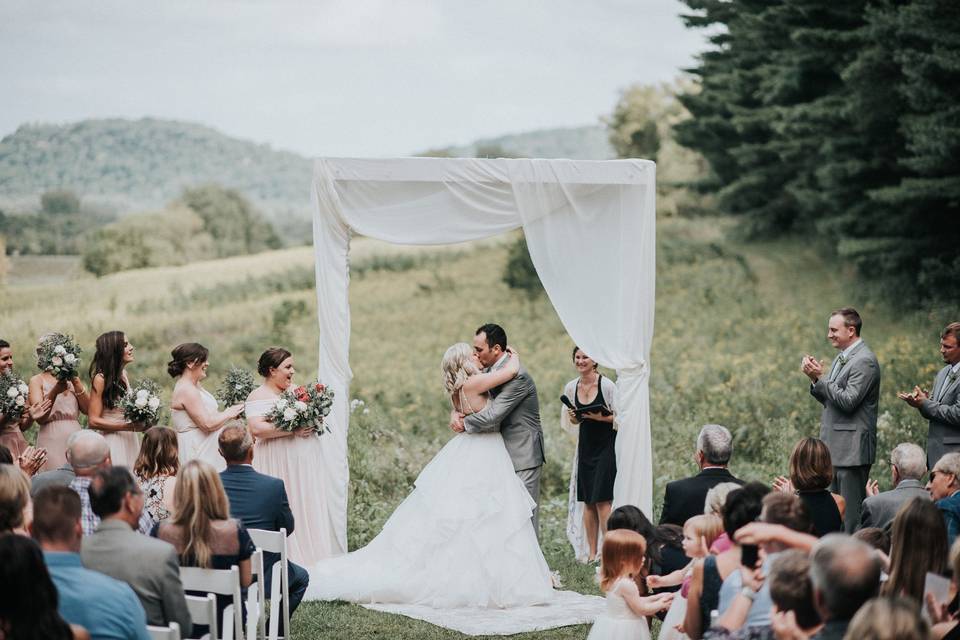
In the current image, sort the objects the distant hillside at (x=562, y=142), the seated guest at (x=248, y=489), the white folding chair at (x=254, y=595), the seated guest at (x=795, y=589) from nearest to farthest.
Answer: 1. the seated guest at (x=795, y=589)
2. the white folding chair at (x=254, y=595)
3. the seated guest at (x=248, y=489)
4. the distant hillside at (x=562, y=142)

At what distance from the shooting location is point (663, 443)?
1162 cm

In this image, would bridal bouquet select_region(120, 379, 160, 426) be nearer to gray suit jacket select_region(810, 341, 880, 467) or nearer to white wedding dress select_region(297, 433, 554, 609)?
white wedding dress select_region(297, 433, 554, 609)

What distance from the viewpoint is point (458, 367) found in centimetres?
721

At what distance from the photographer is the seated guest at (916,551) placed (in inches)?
148

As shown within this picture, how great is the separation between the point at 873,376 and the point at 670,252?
18.0 meters

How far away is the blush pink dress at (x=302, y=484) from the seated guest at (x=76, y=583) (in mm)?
3740

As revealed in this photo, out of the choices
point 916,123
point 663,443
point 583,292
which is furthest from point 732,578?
point 916,123

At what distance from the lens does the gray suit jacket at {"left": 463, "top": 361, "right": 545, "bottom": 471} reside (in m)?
7.16

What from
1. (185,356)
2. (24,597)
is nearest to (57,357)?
(185,356)

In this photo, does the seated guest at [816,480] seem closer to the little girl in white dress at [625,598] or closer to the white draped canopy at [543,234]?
the little girl in white dress at [625,598]

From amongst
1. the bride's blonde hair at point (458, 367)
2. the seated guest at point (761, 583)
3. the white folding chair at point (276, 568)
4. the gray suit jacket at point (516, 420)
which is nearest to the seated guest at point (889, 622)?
the seated guest at point (761, 583)

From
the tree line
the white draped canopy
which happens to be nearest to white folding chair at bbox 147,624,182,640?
the white draped canopy

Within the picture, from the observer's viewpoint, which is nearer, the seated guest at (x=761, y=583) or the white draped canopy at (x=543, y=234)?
the seated guest at (x=761, y=583)

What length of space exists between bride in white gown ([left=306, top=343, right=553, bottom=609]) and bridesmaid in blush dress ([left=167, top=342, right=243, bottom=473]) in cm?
114
